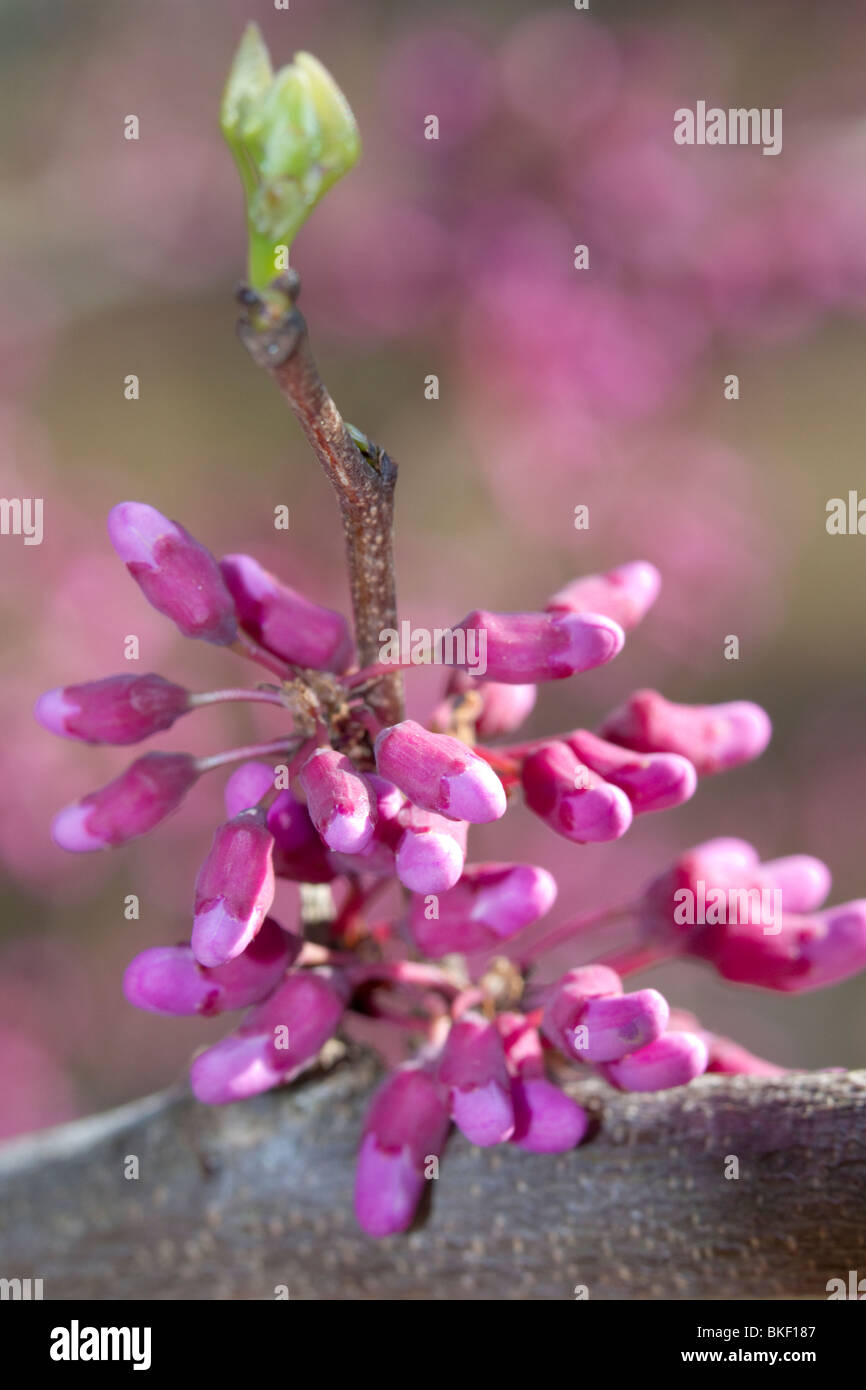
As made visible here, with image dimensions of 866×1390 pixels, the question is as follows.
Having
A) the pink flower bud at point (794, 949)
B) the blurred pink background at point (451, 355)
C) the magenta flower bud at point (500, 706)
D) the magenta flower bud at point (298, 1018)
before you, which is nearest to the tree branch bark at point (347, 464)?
the magenta flower bud at point (500, 706)

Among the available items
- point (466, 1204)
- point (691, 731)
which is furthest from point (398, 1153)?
point (691, 731)

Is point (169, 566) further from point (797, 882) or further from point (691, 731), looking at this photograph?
point (797, 882)

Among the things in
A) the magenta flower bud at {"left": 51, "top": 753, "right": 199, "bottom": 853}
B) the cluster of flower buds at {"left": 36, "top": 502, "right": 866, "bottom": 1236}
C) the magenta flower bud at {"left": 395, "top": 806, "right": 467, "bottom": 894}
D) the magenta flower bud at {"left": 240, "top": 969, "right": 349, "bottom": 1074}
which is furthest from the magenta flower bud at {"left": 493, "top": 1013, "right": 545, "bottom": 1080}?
the magenta flower bud at {"left": 51, "top": 753, "right": 199, "bottom": 853}

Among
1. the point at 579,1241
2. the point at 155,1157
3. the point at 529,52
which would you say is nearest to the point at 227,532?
the point at 529,52

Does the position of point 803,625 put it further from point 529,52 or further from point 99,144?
point 99,144

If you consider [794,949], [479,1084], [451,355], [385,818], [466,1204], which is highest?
[451,355]
